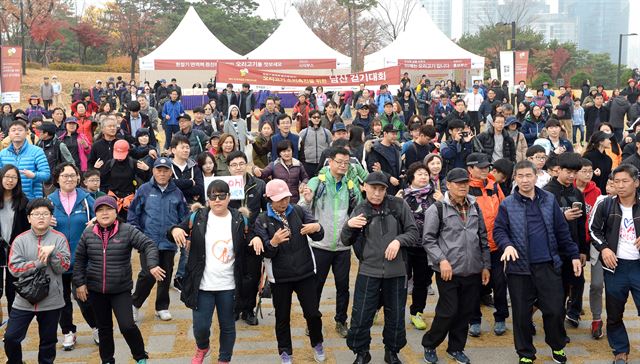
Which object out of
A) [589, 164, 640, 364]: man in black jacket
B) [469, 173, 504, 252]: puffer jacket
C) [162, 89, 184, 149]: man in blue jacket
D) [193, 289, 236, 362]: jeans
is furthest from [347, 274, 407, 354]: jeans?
[162, 89, 184, 149]: man in blue jacket

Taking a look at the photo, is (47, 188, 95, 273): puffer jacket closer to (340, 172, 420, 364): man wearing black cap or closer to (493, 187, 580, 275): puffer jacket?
(340, 172, 420, 364): man wearing black cap

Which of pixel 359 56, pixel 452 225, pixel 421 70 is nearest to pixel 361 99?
pixel 452 225

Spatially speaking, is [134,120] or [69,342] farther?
[134,120]

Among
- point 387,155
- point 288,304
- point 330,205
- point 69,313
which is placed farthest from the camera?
point 387,155

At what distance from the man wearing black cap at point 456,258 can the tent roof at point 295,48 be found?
23.9m

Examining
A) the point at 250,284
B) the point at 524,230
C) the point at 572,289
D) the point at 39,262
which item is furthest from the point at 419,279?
the point at 39,262

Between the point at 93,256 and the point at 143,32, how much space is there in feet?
159

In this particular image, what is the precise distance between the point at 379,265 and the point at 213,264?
4.27 ft

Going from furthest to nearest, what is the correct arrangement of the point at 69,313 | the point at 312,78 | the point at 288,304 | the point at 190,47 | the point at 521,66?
the point at 190,47, the point at 521,66, the point at 312,78, the point at 69,313, the point at 288,304

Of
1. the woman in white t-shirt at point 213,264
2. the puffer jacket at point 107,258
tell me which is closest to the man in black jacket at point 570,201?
the woman in white t-shirt at point 213,264

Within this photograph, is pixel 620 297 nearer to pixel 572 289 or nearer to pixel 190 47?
pixel 572 289

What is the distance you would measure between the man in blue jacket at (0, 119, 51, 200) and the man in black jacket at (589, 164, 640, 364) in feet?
17.9

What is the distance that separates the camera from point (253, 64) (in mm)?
28219

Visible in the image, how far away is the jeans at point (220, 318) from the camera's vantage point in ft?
16.0
